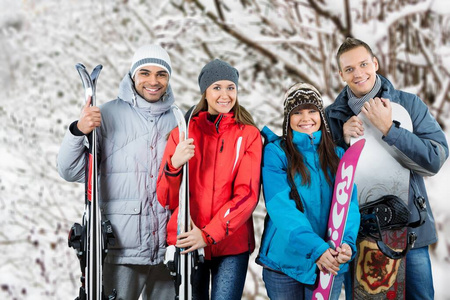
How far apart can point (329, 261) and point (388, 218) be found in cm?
32

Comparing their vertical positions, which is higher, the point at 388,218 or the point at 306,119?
the point at 306,119

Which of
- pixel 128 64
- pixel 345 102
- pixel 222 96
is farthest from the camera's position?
pixel 128 64

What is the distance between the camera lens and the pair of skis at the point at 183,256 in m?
1.81

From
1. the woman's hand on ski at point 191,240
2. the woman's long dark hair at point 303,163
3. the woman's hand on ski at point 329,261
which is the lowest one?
the woman's hand on ski at point 329,261

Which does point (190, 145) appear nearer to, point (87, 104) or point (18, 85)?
point (87, 104)

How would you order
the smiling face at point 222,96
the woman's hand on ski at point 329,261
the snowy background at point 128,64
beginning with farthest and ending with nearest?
the snowy background at point 128,64 < the smiling face at point 222,96 < the woman's hand on ski at point 329,261

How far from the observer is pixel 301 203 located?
5.95ft

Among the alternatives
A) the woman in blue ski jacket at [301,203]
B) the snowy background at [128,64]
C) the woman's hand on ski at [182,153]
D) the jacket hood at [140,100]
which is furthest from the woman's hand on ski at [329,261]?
the snowy background at [128,64]

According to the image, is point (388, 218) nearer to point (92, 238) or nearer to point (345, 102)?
point (345, 102)

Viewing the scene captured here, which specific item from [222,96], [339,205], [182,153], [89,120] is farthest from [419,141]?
[89,120]

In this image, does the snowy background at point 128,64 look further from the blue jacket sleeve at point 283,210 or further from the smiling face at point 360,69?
the blue jacket sleeve at point 283,210

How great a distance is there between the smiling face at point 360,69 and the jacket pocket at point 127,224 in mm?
896

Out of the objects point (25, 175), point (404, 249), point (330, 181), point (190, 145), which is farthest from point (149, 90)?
point (25, 175)

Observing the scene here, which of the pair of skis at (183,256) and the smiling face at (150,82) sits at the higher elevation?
the smiling face at (150,82)
